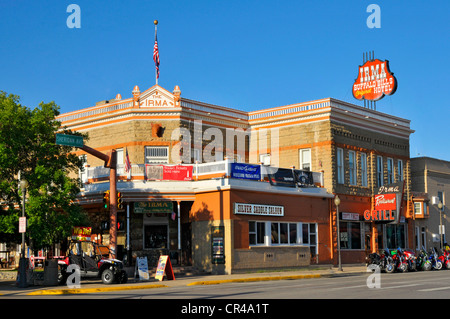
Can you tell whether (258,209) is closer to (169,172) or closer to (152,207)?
(169,172)

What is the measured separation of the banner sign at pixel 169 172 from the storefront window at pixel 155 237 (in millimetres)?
3467

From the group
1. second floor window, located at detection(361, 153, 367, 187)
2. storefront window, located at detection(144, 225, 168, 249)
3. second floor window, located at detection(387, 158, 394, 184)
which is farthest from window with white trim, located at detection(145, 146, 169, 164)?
second floor window, located at detection(387, 158, 394, 184)

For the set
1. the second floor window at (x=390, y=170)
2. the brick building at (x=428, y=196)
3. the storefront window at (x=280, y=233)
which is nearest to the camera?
the storefront window at (x=280, y=233)

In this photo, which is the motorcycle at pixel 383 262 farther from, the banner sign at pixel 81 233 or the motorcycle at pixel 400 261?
the banner sign at pixel 81 233

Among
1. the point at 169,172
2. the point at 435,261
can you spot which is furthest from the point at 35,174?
the point at 435,261

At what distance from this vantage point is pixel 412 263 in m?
36.3

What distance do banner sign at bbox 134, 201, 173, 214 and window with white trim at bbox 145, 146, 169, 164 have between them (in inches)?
201

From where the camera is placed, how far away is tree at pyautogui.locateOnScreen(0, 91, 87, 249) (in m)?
28.8

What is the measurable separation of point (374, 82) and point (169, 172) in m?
23.6

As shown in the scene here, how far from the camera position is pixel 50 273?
2681cm

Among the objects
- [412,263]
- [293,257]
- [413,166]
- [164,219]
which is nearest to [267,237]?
[293,257]

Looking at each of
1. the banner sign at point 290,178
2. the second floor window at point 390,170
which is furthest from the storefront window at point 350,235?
the second floor window at point 390,170

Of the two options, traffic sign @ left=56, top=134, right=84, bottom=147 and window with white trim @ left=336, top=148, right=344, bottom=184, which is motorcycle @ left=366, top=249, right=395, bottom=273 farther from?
traffic sign @ left=56, top=134, right=84, bottom=147

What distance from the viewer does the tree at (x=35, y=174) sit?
28812mm
